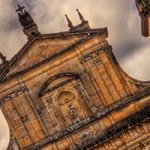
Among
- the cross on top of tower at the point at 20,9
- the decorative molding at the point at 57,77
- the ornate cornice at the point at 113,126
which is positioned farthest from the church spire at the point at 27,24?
the ornate cornice at the point at 113,126

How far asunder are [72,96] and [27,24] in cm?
520

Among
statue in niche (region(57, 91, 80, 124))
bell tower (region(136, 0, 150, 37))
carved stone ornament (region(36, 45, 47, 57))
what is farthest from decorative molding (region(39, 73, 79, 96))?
bell tower (region(136, 0, 150, 37))

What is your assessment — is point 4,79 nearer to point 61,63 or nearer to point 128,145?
point 61,63

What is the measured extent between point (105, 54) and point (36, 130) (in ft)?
18.0

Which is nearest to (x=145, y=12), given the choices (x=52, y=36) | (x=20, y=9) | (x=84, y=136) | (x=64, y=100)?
(x=52, y=36)

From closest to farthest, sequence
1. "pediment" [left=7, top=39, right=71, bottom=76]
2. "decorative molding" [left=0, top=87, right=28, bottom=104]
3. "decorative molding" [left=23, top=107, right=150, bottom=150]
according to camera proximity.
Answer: "decorative molding" [left=23, top=107, right=150, bottom=150]
"decorative molding" [left=0, top=87, right=28, bottom=104]
"pediment" [left=7, top=39, right=71, bottom=76]

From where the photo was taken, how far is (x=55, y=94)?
663 inches

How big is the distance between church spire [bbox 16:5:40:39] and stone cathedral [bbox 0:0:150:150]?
102 cm

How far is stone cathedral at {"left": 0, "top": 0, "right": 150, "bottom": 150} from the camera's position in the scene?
16.0 m

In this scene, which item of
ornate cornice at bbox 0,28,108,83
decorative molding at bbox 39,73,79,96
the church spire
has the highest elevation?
the church spire

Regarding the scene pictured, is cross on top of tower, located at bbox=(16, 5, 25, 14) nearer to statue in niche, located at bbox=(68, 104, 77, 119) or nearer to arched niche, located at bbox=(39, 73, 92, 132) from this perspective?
arched niche, located at bbox=(39, 73, 92, 132)

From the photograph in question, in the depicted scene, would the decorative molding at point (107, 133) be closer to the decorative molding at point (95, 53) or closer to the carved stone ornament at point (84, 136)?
the carved stone ornament at point (84, 136)

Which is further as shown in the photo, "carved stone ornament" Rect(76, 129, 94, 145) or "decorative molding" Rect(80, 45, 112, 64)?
"decorative molding" Rect(80, 45, 112, 64)

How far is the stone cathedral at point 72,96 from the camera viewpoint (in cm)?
1595
